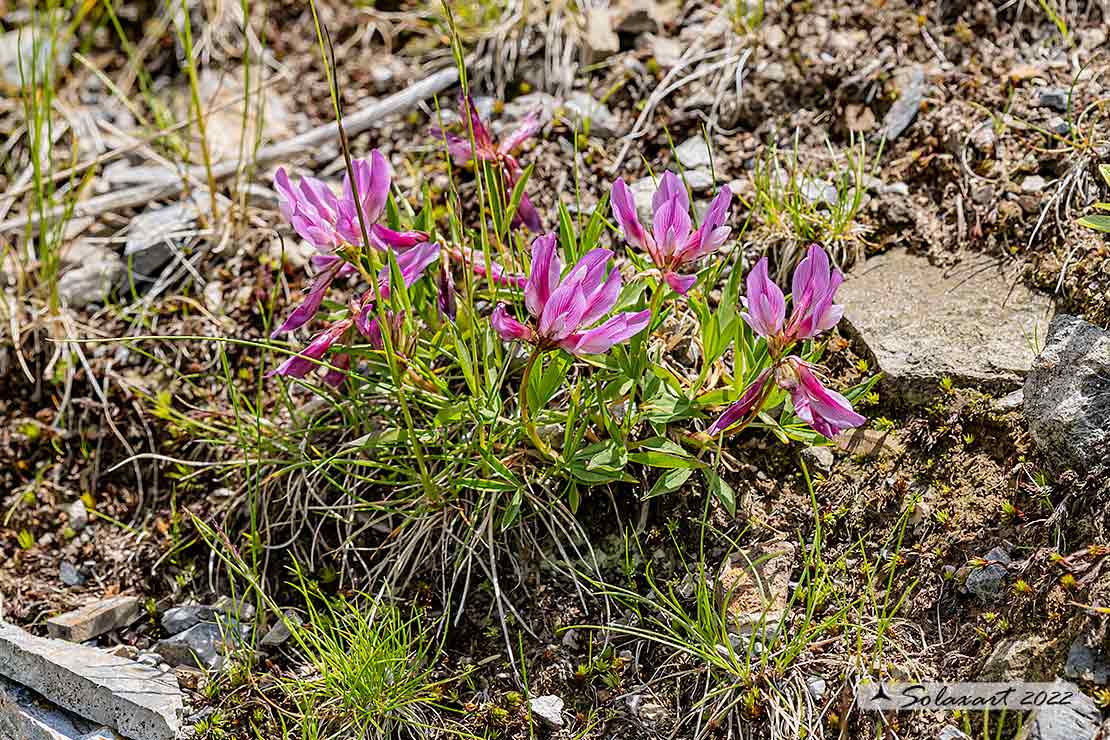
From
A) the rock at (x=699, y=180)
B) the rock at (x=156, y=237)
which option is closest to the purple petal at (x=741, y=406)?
the rock at (x=699, y=180)

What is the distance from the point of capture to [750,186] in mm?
3066

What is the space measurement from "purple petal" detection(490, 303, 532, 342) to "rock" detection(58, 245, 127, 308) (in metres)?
1.80

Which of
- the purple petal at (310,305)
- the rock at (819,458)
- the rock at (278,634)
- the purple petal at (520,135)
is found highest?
the purple petal at (520,135)

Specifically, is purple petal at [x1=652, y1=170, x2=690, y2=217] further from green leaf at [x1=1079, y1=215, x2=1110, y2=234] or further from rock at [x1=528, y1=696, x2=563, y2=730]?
rock at [x1=528, y1=696, x2=563, y2=730]

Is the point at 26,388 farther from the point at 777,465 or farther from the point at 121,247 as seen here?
the point at 777,465

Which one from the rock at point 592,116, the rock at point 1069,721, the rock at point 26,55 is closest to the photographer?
the rock at point 1069,721

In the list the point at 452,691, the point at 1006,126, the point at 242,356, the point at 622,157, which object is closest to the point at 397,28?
the point at 622,157

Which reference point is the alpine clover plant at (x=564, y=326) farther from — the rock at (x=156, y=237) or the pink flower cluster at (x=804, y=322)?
the rock at (x=156, y=237)

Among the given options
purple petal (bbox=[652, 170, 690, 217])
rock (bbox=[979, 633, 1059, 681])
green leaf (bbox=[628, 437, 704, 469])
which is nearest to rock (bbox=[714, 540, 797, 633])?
green leaf (bbox=[628, 437, 704, 469])

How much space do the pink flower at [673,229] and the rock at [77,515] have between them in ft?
5.89

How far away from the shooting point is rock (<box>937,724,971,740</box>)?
2041 millimetres

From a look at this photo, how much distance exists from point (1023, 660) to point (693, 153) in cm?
172

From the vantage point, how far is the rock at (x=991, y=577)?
221 cm

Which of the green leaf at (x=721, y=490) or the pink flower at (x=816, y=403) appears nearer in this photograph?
the pink flower at (x=816, y=403)
